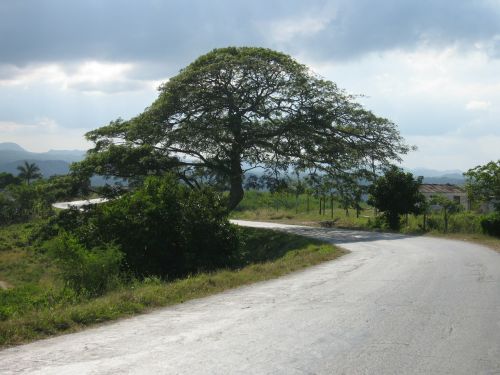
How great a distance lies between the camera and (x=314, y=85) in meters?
32.4

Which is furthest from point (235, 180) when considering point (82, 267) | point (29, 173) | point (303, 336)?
point (29, 173)

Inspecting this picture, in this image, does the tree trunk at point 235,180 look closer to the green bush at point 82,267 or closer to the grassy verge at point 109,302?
the grassy verge at point 109,302

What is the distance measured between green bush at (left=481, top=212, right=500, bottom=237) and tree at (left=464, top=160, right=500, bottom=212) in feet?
4.54

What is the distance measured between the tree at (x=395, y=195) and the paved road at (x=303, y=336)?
20093 mm

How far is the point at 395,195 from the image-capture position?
1256 inches

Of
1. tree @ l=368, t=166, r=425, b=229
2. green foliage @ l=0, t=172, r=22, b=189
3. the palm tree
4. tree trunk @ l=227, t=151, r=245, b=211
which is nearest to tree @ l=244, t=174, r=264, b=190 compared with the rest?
tree trunk @ l=227, t=151, r=245, b=211

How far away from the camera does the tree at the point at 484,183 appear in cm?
2819

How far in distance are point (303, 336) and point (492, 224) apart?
22144mm

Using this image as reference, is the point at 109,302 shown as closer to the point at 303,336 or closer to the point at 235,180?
the point at 303,336

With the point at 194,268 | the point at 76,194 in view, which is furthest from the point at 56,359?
the point at 76,194

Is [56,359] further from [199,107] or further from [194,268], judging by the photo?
[199,107]

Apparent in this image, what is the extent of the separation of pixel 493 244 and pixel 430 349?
707 inches

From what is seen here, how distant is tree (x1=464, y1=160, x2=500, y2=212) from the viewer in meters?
28.2

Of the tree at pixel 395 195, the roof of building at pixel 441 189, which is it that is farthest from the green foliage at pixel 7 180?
the tree at pixel 395 195
